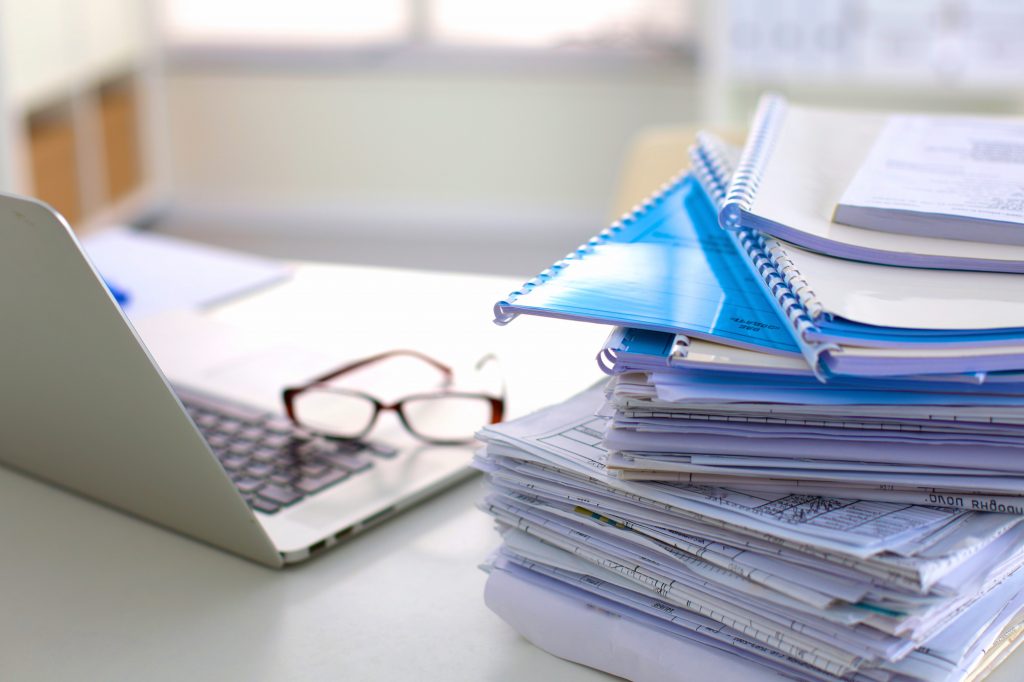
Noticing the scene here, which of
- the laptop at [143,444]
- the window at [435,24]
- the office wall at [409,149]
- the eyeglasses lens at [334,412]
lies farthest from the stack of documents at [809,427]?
the window at [435,24]

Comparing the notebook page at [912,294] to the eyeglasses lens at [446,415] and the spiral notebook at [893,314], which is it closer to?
the spiral notebook at [893,314]

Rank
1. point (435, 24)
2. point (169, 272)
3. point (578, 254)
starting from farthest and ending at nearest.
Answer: point (435, 24) → point (169, 272) → point (578, 254)

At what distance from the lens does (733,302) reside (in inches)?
22.5

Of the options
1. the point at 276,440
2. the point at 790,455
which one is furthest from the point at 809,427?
the point at 276,440

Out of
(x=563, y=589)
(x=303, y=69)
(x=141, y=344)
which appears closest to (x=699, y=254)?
(x=563, y=589)

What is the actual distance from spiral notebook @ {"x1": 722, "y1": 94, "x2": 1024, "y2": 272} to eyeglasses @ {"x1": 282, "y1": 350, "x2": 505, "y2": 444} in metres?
0.28

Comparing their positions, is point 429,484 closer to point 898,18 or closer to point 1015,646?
point 1015,646

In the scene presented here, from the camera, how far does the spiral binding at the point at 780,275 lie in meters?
0.50

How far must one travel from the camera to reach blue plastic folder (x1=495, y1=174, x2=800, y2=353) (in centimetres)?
54

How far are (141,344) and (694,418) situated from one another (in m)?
0.29

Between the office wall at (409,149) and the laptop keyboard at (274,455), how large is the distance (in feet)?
10.1

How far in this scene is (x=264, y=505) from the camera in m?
0.75

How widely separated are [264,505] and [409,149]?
3.49 metres

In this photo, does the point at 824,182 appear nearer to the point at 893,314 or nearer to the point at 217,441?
the point at 893,314
